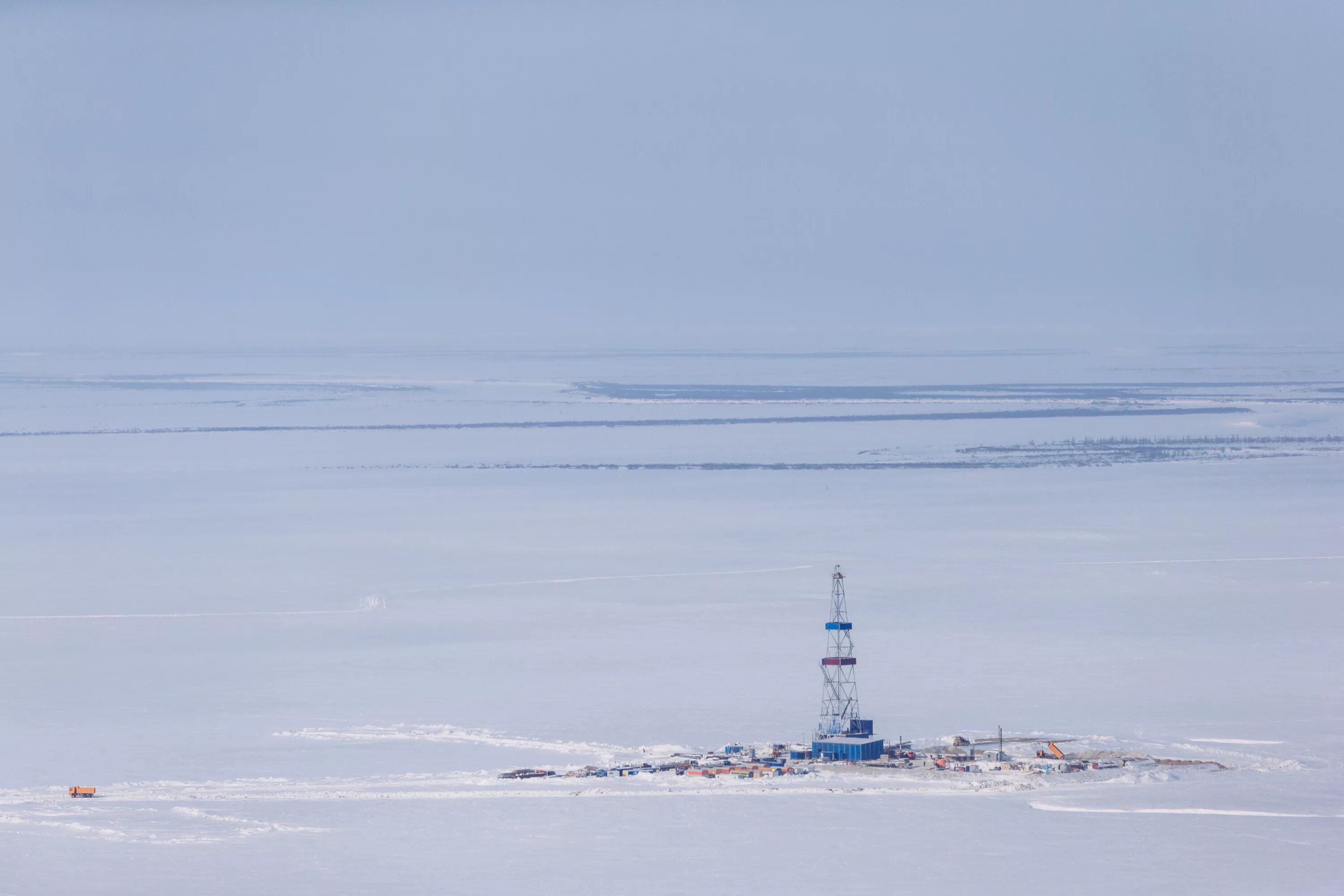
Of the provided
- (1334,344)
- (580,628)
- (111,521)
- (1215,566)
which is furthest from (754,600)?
(1334,344)

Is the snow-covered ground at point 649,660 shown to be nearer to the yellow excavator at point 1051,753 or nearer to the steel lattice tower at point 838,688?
the steel lattice tower at point 838,688

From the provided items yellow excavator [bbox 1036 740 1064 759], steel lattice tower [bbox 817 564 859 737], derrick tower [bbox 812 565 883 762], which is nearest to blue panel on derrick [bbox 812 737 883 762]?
derrick tower [bbox 812 565 883 762]

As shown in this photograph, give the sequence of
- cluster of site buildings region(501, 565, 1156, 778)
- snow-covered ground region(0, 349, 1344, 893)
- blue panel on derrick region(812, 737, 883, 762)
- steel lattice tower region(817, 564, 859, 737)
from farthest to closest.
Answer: steel lattice tower region(817, 564, 859, 737) < blue panel on derrick region(812, 737, 883, 762) < cluster of site buildings region(501, 565, 1156, 778) < snow-covered ground region(0, 349, 1344, 893)

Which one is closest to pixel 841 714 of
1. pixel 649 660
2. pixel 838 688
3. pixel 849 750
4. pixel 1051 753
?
pixel 838 688

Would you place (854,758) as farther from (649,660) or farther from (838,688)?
(649,660)

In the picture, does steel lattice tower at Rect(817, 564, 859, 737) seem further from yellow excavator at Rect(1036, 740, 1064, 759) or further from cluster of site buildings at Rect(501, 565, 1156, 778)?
yellow excavator at Rect(1036, 740, 1064, 759)

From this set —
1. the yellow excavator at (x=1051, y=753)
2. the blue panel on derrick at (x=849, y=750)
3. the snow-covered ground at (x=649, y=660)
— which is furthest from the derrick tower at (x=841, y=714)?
the yellow excavator at (x=1051, y=753)
